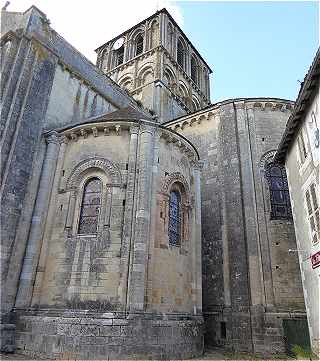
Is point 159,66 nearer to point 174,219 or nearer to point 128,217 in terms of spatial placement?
point 174,219

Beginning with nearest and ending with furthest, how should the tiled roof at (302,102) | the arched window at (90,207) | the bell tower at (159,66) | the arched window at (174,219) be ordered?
the tiled roof at (302,102) → the arched window at (90,207) → the arched window at (174,219) → the bell tower at (159,66)

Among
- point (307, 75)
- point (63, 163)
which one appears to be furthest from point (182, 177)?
point (307, 75)

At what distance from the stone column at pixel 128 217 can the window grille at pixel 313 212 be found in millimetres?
5391

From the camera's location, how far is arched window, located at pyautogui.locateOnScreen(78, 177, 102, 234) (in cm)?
1089

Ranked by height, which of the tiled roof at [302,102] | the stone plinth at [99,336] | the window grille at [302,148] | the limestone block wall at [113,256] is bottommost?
the stone plinth at [99,336]

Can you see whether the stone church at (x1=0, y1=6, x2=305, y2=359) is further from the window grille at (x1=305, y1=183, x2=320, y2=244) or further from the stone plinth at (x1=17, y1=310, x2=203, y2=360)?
the window grille at (x1=305, y1=183, x2=320, y2=244)

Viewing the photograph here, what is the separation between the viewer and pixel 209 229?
48.5 ft

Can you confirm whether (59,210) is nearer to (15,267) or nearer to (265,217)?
(15,267)

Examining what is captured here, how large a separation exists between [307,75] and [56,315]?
31.6 feet

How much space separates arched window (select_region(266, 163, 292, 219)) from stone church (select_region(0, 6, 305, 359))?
0.06 metres

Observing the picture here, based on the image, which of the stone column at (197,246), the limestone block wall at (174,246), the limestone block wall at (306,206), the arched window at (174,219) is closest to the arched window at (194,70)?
the stone column at (197,246)

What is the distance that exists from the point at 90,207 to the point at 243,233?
253 inches

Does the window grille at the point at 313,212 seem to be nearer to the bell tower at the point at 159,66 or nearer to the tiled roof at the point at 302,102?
the tiled roof at the point at 302,102

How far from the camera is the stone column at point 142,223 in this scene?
953 cm
